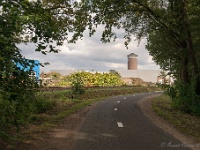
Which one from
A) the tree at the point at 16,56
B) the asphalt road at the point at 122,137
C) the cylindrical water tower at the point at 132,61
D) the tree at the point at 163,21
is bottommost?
the asphalt road at the point at 122,137

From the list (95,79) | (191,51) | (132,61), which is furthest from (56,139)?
(132,61)

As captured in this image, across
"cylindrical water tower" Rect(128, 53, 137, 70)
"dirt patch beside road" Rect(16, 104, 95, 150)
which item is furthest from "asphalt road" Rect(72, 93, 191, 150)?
"cylindrical water tower" Rect(128, 53, 137, 70)

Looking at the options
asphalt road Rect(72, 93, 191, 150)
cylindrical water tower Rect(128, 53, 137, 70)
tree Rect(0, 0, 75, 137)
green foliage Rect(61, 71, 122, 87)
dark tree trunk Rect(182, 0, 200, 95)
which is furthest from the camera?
cylindrical water tower Rect(128, 53, 137, 70)

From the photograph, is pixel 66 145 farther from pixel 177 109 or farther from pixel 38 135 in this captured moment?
pixel 177 109

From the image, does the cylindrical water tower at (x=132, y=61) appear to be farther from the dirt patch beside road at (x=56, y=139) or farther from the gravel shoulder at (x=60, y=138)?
the dirt patch beside road at (x=56, y=139)

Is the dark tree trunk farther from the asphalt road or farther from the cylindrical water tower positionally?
the cylindrical water tower

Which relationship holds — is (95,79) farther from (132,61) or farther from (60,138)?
(132,61)

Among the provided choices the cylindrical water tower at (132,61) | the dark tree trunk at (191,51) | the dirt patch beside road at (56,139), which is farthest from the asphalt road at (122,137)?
the cylindrical water tower at (132,61)

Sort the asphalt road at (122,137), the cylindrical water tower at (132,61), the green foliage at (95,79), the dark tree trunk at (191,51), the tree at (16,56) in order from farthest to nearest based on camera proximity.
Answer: the cylindrical water tower at (132,61) → the green foliage at (95,79) → the dark tree trunk at (191,51) → the asphalt road at (122,137) → the tree at (16,56)

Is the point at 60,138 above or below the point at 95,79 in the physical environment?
below

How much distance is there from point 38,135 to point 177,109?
1292 cm

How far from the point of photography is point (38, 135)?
34.2 feet

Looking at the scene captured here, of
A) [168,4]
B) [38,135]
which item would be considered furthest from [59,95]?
[38,135]

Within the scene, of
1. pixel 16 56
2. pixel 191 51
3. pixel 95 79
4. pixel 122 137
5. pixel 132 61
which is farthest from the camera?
pixel 132 61
